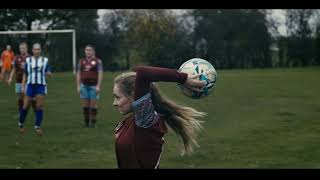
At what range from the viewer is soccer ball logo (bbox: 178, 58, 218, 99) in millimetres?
4102

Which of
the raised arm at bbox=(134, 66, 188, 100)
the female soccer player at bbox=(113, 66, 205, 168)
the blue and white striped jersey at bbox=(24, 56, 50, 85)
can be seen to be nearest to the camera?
the raised arm at bbox=(134, 66, 188, 100)

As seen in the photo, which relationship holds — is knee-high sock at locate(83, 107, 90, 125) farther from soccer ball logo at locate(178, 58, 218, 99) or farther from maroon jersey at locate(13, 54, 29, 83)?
soccer ball logo at locate(178, 58, 218, 99)

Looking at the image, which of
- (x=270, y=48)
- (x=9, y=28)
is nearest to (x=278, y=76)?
(x=270, y=48)

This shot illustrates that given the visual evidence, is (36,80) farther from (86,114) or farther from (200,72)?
(200,72)

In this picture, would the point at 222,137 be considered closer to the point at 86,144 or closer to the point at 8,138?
the point at 86,144

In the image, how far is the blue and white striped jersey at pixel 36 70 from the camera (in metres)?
10.8

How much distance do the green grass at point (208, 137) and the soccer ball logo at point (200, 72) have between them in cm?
32

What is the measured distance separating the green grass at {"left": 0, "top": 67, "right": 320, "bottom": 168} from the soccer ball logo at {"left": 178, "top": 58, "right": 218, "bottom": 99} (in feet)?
1.04

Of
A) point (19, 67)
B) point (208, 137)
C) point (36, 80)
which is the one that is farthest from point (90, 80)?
point (208, 137)

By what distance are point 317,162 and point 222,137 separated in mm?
2698

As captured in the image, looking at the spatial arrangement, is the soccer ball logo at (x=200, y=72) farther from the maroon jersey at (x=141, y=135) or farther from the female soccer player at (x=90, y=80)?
the female soccer player at (x=90, y=80)

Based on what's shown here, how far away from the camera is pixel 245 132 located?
1145 cm

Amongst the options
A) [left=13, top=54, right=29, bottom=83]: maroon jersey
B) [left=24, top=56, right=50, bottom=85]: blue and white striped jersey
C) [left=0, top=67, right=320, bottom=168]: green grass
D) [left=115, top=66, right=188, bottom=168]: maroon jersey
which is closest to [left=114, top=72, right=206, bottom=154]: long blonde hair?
[left=115, top=66, right=188, bottom=168]: maroon jersey

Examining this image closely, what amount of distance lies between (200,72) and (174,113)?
13.5 inches
